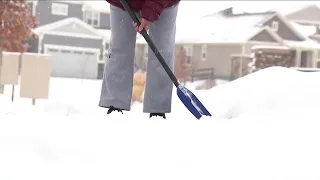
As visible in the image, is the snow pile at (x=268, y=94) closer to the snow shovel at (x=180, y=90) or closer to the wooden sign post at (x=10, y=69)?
the snow shovel at (x=180, y=90)

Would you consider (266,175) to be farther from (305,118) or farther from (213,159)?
(305,118)

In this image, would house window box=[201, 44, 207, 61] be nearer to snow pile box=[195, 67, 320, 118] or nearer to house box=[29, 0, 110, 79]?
house box=[29, 0, 110, 79]

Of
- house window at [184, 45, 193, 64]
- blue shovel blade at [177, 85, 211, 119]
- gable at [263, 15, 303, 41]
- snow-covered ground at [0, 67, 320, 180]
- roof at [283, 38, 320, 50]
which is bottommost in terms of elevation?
snow-covered ground at [0, 67, 320, 180]

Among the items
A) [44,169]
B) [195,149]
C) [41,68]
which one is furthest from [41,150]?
[41,68]

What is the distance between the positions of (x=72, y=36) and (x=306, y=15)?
1540 cm

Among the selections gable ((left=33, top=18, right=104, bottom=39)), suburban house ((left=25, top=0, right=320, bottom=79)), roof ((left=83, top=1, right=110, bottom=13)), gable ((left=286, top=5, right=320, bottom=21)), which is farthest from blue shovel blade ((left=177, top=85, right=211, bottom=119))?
gable ((left=286, top=5, right=320, bottom=21))

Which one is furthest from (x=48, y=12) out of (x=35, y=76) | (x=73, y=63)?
(x=35, y=76)

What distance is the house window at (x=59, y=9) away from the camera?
33.0 meters

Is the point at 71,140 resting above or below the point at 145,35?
below

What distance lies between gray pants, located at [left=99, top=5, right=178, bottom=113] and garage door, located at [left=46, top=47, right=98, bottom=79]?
27.9 metres

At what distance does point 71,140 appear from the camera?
6.91 ft

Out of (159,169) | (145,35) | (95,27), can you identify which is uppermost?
(95,27)

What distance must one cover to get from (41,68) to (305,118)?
7.60 m

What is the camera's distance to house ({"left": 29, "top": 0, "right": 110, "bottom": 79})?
31.6 m
